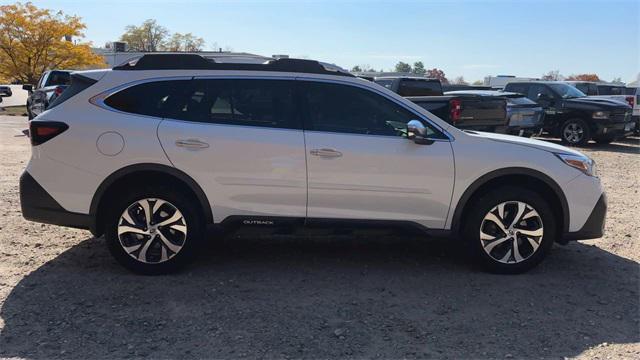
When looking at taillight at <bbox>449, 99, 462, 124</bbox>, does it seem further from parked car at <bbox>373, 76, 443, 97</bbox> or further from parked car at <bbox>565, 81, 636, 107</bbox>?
parked car at <bbox>565, 81, 636, 107</bbox>

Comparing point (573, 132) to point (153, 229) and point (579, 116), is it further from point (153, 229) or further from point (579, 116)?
point (153, 229)

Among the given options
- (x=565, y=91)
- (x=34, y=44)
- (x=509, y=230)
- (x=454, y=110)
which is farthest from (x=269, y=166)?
(x=34, y=44)

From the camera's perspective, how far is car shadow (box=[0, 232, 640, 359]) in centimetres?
348

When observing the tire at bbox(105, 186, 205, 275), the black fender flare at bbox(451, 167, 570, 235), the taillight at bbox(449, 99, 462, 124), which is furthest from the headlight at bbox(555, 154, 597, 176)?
the taillight at bbox(449, 99, 462, 124)

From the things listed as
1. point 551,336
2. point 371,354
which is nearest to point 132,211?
point 371,354

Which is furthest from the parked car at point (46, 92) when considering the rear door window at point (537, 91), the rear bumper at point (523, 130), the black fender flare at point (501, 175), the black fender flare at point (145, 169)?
the rear door window at point (537, 91)

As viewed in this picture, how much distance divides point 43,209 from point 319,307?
8.09 ft

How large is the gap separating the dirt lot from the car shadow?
0.04 ft

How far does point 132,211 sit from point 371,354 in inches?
92.8

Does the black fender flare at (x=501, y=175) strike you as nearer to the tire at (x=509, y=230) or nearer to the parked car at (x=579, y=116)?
the tire at (x=509, y=230)

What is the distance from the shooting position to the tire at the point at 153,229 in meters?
4.52

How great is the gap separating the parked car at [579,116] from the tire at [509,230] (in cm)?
1168

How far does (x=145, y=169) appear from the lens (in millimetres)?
4496

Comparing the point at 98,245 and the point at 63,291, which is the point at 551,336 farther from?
the point at 98,245
